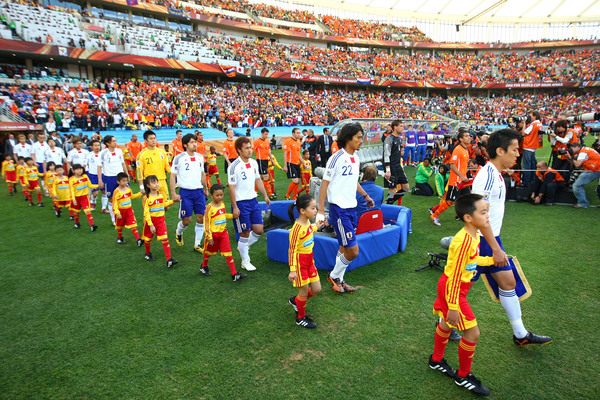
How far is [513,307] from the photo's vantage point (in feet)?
10.2

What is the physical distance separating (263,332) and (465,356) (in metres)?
2.02

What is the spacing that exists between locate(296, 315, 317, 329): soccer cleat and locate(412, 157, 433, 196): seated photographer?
7.75 m

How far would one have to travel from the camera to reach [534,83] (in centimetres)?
4666

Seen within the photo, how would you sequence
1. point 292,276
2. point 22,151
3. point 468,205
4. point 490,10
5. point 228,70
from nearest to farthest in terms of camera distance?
point 468,205 < point 292,276 < point 22,151 < point 228,70 < point 490,10

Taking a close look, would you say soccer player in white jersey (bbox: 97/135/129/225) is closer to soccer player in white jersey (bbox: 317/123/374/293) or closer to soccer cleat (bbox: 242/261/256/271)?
soccer cleat (bbox: 242/261/256/271)

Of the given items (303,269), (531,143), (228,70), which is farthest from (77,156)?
(228,70)

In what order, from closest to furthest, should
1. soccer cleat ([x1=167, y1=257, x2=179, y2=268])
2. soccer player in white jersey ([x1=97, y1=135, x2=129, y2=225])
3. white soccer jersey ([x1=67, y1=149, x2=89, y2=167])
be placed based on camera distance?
soccer cleat ([x1=167, y1=257, x2=179, y2=268]) → soccer player in white jersey ([x1=97, y1=135, x2=129, y2=225]) → white soccer jersey ([x1=67, y1=149, x2=89, y2=167])

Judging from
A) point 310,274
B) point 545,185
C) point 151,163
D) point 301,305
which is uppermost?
point 151,163

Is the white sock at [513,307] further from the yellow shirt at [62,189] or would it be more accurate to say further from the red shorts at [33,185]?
the red shorts at [33,185]

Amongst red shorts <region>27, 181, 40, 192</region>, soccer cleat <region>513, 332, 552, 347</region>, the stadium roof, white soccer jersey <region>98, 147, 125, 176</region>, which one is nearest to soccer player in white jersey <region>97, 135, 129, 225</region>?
white soccer jersey <region>98, 147, 125, 176</region>

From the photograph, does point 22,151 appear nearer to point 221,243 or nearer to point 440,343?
point 221,243

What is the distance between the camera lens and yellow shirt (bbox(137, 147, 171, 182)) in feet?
20.9

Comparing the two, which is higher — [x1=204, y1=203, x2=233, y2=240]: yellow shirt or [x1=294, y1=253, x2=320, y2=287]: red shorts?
[x1=204, y1=203, x2=233, y2=240]: yellow shirt

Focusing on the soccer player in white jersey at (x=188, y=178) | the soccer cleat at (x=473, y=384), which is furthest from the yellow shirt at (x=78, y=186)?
the soccer cleat at (x=473, y=384)
